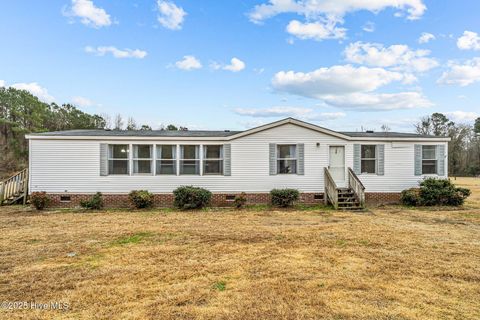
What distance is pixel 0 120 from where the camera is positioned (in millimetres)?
30609

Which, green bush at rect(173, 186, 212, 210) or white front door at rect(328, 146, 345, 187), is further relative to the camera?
white front door at rect(328, 146, 345, 187)

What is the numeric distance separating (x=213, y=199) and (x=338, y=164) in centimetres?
599

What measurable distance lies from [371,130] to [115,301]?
15.4 m

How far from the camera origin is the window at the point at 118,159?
13.2m

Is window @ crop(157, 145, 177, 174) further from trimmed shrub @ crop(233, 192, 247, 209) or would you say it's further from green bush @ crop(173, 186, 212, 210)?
trimmed shrub @ crop(233, 192, 247, 209)

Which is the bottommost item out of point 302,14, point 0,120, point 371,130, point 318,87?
point 371,130

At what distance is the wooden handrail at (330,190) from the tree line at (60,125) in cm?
1212

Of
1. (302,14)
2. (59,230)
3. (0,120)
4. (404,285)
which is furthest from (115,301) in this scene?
(0,120)

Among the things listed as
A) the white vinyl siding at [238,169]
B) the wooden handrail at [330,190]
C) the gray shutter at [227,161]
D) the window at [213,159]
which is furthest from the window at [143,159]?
the wooden handrail at [330,190]

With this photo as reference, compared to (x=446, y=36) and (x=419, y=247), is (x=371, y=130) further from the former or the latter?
(x=419, y=247)

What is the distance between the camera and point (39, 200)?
476 inches

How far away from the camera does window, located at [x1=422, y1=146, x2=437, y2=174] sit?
1422 centimetres

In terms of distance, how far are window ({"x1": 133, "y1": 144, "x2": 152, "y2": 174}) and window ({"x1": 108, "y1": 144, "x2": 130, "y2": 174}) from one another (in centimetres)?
38

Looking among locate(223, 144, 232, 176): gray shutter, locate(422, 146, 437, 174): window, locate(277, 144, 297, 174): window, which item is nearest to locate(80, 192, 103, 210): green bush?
locate(223, 144, 232, 176): gray shutter
